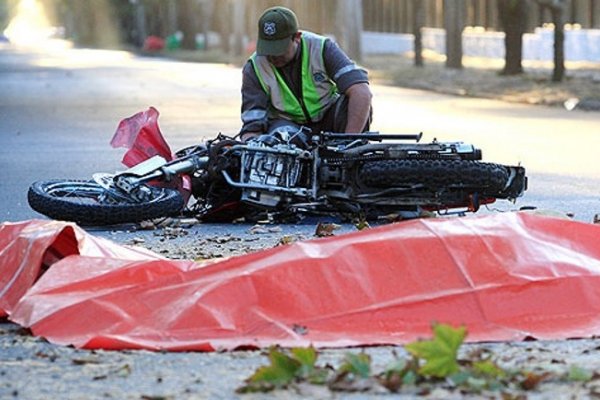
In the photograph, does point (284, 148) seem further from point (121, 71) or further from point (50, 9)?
point (50, 9)

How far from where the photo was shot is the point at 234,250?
381 inches

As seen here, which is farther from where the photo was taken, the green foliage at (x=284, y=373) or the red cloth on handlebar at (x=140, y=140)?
the red cloth on handlebar at (x=140, y=140)

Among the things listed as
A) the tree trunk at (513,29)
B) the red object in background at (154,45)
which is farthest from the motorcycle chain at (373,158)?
the red object in background at (154,45)

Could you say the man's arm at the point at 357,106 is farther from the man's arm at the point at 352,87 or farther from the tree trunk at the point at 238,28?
the tree trunk at the point at 238,28

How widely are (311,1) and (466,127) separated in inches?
2293

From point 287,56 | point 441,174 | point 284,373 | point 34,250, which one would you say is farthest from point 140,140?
point 284,373

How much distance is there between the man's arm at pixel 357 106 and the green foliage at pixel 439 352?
5.72 m

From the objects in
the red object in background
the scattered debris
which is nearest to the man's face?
the scattered debris

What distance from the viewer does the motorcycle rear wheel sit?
1030 centimetres

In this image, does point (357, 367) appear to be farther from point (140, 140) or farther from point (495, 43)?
point (495, 43)

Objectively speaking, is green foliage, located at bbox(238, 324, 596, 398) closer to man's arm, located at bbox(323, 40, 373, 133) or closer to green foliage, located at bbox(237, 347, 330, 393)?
green foliage, located at bbox(237, 347, 330, 393)

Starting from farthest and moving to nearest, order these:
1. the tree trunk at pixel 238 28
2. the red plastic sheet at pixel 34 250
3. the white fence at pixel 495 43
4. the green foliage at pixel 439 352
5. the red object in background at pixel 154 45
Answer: the red object in background at pixel 154 45 < the tree trunk at pixel 238 28 < the white fence at pixel 495 43 < the red plastic sheet at pixel 34 250 < the green foliage at pixel 439 352

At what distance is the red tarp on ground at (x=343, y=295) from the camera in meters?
6.54

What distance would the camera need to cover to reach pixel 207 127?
2133 cm
